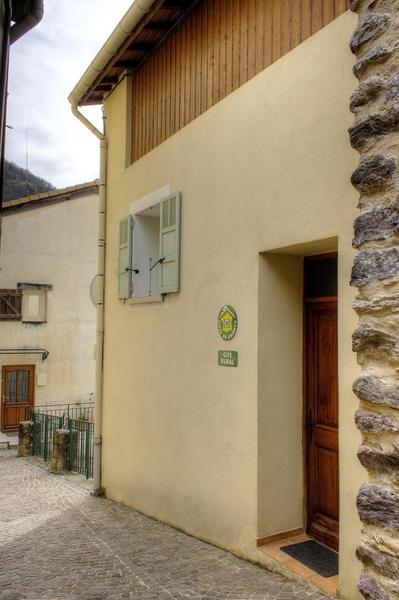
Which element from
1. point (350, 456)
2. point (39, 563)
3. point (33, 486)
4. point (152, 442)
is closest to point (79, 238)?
point (33, 486)

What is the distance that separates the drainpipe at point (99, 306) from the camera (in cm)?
755

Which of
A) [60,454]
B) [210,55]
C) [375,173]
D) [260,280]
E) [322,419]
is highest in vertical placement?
[210,55]

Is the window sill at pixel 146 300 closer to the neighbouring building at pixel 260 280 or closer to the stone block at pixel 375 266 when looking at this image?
the neighbouring building at pixel 260 280

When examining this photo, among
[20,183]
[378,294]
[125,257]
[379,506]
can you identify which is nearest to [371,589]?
[379,506]

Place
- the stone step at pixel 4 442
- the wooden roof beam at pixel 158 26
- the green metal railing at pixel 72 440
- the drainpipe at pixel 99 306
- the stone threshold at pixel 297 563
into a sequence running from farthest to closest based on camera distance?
the stone step at pixel 4 442, the green metal railing at pixel 72 440, the drainpipe at pixel 99 306, the wooden roof beam at pixel 158 26, the stone threshold at pixel 297 563

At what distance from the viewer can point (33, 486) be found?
8.45 metres

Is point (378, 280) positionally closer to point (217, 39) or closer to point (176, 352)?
point (176, 352)

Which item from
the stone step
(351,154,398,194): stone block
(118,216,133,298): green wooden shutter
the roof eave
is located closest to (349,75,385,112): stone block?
(351,154,398,194): stone block

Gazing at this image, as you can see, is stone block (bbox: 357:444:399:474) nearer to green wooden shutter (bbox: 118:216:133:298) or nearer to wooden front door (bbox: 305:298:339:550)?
wooden front door (bbox: 305:298:339:550)

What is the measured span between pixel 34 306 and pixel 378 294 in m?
14.9

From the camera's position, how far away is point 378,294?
279 centimetres

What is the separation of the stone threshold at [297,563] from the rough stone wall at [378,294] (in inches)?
37.9

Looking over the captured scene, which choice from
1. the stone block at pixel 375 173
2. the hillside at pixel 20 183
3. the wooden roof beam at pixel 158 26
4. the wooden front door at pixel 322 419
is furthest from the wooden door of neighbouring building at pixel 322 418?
the hillside at pixel 20 183

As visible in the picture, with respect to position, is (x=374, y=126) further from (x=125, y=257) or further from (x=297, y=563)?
(x=125, y=257)
